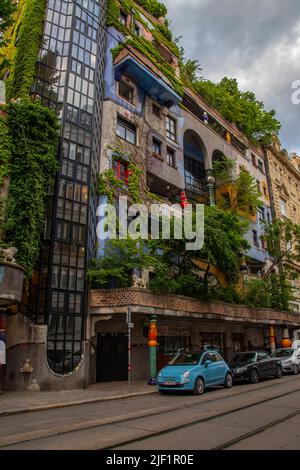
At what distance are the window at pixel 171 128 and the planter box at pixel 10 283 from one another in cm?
1766

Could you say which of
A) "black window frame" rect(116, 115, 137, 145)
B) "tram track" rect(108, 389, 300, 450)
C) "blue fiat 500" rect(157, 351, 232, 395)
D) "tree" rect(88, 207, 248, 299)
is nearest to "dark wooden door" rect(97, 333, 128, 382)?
"tree" rect(88, 207, 248, 299)

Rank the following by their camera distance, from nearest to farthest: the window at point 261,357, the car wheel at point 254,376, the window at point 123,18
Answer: the car wheel at point 254,376, the window at point 261,357, the window at point 123,18

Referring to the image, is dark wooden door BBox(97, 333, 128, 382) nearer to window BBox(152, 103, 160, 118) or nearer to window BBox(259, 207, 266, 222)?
window BBox(152, 103, 160, 118)

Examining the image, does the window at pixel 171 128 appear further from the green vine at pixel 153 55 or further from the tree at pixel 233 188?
the tree at pixel 233 188

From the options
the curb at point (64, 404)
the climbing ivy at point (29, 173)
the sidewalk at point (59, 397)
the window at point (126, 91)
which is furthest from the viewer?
the window at point (126, 91)

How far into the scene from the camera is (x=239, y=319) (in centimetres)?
2581

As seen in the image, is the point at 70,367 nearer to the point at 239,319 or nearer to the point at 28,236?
the point at 28,236

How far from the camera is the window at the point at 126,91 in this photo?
2521 centimetres

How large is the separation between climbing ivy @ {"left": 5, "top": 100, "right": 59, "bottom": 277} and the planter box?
5.55ft

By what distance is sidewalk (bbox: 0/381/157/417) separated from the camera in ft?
36.9

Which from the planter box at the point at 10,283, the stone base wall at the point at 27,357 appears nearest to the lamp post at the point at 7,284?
the planter box at the point at 10,283
